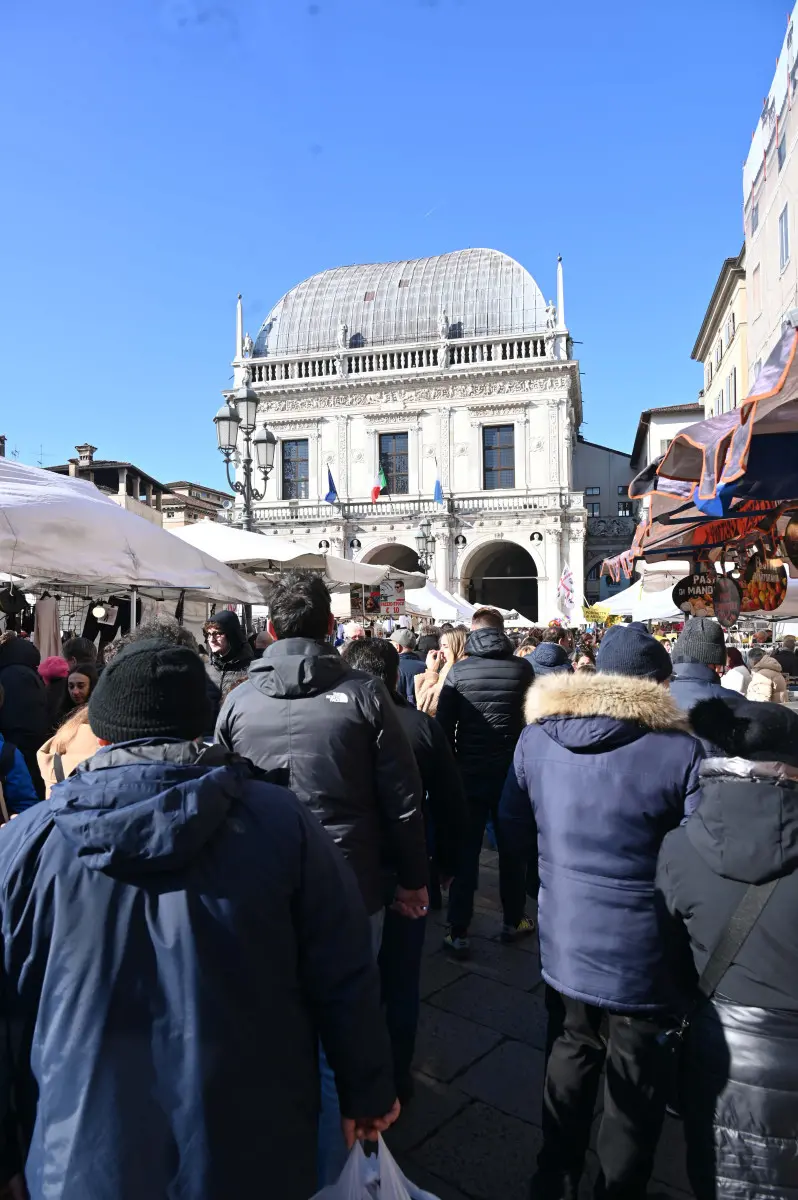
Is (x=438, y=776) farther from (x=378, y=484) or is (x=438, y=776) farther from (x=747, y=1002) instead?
(x=378, y=484)

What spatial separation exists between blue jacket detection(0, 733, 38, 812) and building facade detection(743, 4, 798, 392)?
11913mm

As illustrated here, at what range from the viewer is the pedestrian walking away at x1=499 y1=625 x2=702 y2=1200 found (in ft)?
7.21

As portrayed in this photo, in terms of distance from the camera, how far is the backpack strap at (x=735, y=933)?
177 cm

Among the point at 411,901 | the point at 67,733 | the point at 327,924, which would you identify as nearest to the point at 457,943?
the point at 411,901

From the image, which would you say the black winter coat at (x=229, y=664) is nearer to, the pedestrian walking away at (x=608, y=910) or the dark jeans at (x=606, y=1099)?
the pedestrian walking away at (x=608, y=910)

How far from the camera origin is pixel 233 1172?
1396 mm

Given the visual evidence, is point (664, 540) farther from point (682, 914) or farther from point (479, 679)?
point (682, 914)

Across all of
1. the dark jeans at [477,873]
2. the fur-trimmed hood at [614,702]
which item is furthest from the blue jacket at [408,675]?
the fur-trimmed hood at [614,702]

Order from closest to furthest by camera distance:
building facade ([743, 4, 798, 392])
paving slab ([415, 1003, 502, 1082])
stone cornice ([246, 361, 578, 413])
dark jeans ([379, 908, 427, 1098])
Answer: dark jeans ([379, 908, 427, 1098]), paving slab ([415, 1003, 502, 1082]), building facade ([743, 4, 798, 392]), stone cornice ([246, 361, 578, 413])

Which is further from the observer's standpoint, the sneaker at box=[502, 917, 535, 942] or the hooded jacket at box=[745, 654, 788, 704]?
the hooded jacket at box=[745, 654, 788, 704]

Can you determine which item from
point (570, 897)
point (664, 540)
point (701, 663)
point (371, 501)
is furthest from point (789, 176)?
point (371, 501)

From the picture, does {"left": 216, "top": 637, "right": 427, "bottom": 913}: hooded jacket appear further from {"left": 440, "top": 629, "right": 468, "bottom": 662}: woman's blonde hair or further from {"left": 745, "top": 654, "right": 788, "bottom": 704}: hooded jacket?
{"left": 745, "top": 654, "right": 788, "bottom": 704}: hooded jacket

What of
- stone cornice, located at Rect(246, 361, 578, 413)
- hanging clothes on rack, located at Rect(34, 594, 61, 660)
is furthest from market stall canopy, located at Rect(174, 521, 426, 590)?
stone cornice, located at Rect(246, 361, 578, 413)

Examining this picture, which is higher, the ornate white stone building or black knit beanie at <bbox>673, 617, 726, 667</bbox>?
the ornate white stone building
